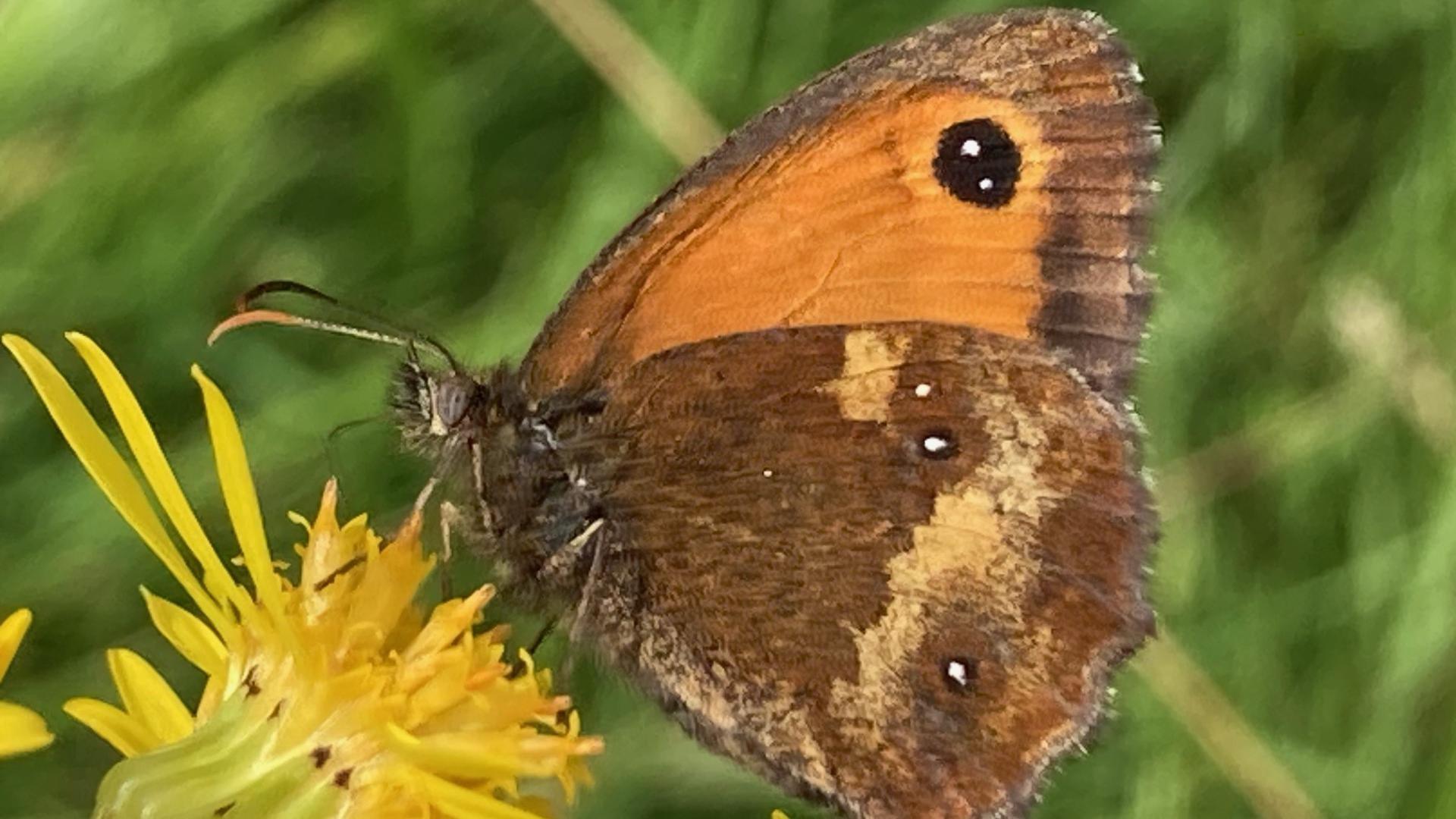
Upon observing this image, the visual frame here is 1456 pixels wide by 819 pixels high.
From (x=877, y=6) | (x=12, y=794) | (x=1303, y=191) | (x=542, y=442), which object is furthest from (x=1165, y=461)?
(x=12, y=794)

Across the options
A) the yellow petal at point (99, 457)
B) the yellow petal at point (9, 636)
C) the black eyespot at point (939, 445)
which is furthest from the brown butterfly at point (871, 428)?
the yellow petal at point (9, 636)

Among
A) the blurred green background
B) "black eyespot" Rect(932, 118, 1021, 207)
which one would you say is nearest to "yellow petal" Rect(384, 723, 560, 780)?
"black eyespot" Rect(932, 118, 1021, 207)

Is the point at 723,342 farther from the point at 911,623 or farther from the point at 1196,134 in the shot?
the point at 1196,134

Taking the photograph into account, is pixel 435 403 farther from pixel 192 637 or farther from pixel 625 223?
pixel 625 223

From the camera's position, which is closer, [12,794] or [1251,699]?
[12,794]

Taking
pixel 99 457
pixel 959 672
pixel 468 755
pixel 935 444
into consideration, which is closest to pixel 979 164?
pixel 935 444

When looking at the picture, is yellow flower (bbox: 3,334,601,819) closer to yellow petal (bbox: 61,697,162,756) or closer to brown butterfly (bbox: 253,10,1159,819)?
yellow petal (bbox: 61,697,162,756)
